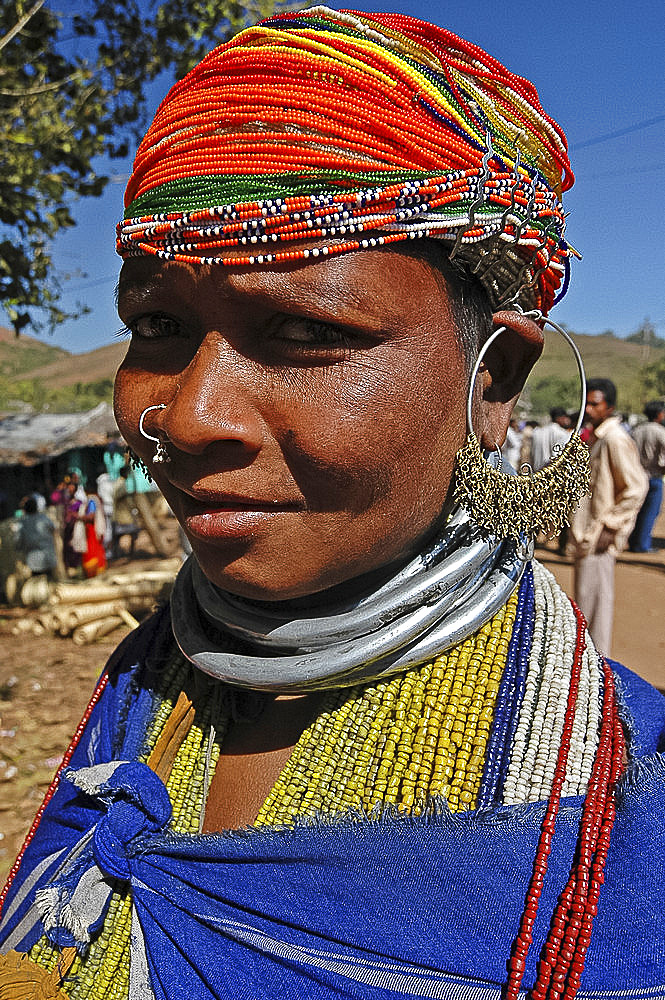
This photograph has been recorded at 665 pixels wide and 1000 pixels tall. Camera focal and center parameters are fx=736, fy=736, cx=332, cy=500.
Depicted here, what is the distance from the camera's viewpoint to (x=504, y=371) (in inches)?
50.6

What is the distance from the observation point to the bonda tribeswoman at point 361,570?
3.31 ft

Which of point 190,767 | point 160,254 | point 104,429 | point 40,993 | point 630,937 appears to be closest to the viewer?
point 630,937

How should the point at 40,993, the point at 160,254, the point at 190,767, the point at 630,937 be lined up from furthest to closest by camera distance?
1. the point at 190,767
2. the point at 40,993
3. the point at 160,254
4. the point at 630,937

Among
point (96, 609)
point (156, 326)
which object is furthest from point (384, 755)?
point (96, 609)

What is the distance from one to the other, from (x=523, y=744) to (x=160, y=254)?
0.93 meters

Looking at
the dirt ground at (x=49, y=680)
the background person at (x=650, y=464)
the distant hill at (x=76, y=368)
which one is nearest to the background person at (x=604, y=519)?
the dirt ground at (x=49, y=680)

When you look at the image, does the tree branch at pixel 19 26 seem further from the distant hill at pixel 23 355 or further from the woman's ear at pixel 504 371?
the distant hill at pixel 23 355

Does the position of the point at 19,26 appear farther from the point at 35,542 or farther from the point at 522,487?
the point at 35,542

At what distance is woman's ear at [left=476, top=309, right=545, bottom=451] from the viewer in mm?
1226

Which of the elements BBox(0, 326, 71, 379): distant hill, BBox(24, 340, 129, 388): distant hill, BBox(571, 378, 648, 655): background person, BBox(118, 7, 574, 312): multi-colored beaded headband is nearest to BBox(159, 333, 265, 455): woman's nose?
BBox(118, 7, 574, 312): multi-colored beaded headband

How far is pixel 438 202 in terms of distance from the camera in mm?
1046

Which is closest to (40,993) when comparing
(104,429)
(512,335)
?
(512,335)

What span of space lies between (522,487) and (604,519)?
15.8 ft

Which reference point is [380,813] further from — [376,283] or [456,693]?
[376,283]
